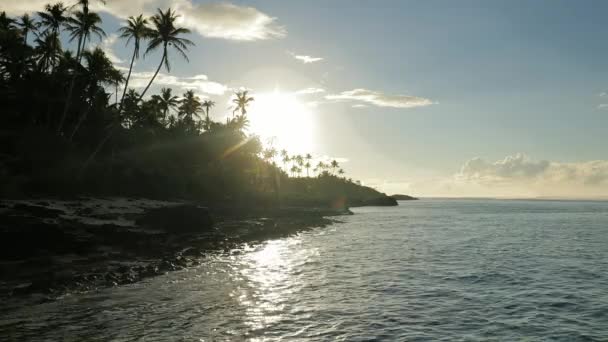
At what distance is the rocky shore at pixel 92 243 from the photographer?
54.9 ft

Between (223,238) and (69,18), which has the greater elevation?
(69,18)

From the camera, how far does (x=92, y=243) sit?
74.1 feet

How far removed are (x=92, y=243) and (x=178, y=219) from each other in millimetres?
10319

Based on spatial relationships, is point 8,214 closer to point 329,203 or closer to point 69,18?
point 69,18

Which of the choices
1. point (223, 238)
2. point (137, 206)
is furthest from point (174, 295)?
point (137, 206)

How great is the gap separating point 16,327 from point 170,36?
135ft

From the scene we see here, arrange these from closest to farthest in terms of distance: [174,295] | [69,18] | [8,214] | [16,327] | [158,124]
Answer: [16,327], [174,295], [8,214], [69,18], [158,124]

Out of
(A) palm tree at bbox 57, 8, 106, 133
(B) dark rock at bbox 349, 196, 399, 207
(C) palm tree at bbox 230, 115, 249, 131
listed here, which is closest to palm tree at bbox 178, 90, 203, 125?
(C) palm tree at bbox 230, 115, 249, 131

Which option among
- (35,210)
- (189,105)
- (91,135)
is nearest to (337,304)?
(35,210)

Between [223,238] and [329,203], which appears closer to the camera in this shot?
[223,238]

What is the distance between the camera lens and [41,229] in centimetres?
2050

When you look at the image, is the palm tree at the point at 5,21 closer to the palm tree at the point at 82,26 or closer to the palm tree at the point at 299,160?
the palm tree at the point at 82,26

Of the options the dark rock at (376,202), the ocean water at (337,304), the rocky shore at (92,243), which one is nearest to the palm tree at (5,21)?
the rocky shore at (92,243)

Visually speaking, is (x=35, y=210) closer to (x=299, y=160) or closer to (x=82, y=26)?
(x=82, y=26)
